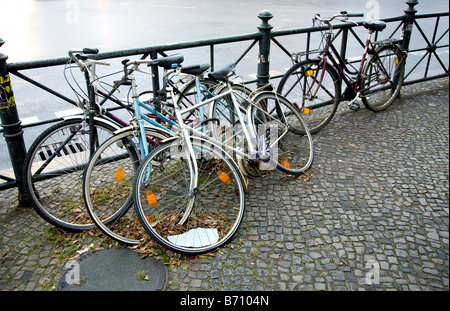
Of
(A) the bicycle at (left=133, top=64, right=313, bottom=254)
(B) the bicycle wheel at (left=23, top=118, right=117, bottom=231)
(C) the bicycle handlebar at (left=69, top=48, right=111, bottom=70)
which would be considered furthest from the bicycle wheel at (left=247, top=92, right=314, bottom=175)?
(C) the bicycle handlebar at (left=69, top=48, right=111, bottom=70)

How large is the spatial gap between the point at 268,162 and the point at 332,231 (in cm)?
94

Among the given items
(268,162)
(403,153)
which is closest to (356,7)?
(403,153)

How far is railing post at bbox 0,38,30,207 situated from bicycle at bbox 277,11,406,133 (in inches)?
110

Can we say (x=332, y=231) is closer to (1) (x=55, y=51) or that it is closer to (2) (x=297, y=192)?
(2) (x=297, y=192)

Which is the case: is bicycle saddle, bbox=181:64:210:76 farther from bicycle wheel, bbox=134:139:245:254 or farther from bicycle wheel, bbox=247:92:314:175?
bicycle wheel, bbox=134:139:245:254

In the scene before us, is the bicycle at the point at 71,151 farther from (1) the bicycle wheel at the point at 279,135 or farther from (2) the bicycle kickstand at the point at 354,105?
(2) the bicycle kickstand at the point at 354,105

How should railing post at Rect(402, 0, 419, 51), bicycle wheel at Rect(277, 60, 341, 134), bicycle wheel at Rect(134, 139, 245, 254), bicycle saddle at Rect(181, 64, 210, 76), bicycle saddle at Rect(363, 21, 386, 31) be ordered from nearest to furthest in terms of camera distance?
bicycle wheel at Rect(134, 139, 245, 254) < bicycle saddle at Rect(181, 64, 210, 76) < bicycle wheel at Rect(277, 60, 341, 134) < bicycle saddle at Rect(363, 21, 386, 31) < railing post at Rect(402, 0, 419, 51)

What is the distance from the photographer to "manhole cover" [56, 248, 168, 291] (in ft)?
10.0

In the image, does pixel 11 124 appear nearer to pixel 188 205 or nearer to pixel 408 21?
pixel 188 205

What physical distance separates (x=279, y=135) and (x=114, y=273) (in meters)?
2.27

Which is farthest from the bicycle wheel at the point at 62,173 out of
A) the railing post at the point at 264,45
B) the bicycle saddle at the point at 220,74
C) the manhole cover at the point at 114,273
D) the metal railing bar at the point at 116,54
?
the railing post at the point at 264,45

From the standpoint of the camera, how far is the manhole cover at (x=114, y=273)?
10.0ft

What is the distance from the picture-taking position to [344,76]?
5461mm

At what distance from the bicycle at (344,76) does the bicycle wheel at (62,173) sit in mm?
2333
